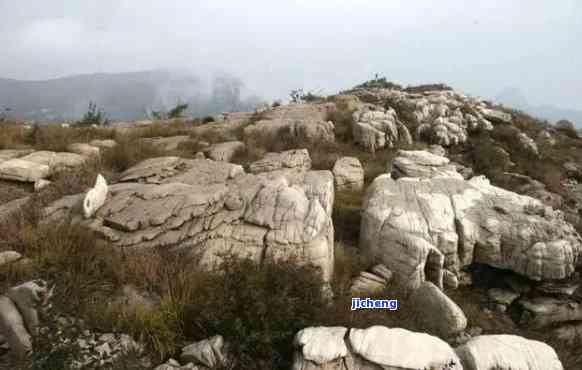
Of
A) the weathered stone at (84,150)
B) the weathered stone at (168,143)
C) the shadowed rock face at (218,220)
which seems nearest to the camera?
the shadowed rock face at (218,220)

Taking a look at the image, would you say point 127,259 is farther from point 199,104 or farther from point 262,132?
point 199,104

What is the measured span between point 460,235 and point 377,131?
297 inches

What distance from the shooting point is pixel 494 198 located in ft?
24.1

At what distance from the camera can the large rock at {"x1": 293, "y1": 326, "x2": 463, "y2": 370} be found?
3.38 meters

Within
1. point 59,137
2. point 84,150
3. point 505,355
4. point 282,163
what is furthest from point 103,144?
point 505,355

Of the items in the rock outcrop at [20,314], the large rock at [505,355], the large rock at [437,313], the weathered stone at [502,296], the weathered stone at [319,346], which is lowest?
the weathered stone at [502,296]

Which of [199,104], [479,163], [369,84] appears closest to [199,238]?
[479,163]

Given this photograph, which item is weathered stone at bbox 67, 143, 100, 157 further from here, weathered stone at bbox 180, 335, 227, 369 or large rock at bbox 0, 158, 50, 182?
weathered stone at bbox 180, 335, 227, 369

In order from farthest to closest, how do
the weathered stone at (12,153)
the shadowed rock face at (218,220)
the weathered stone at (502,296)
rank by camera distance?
the weathered stone at (12,153)
the weathered stone at (502,296)
the shadowed rock face at (218,220)

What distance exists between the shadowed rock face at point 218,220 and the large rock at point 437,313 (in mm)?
1465

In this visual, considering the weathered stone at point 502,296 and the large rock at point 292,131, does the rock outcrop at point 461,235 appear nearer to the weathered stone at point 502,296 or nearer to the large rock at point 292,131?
the weathered stone at point 502,296

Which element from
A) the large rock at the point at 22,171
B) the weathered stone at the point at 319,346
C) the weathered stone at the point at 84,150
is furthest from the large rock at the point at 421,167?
the large rock at the point at 22,171

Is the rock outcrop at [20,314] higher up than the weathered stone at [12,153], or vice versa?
the weathered stone at [12,153]

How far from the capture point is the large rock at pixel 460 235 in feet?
19.2
